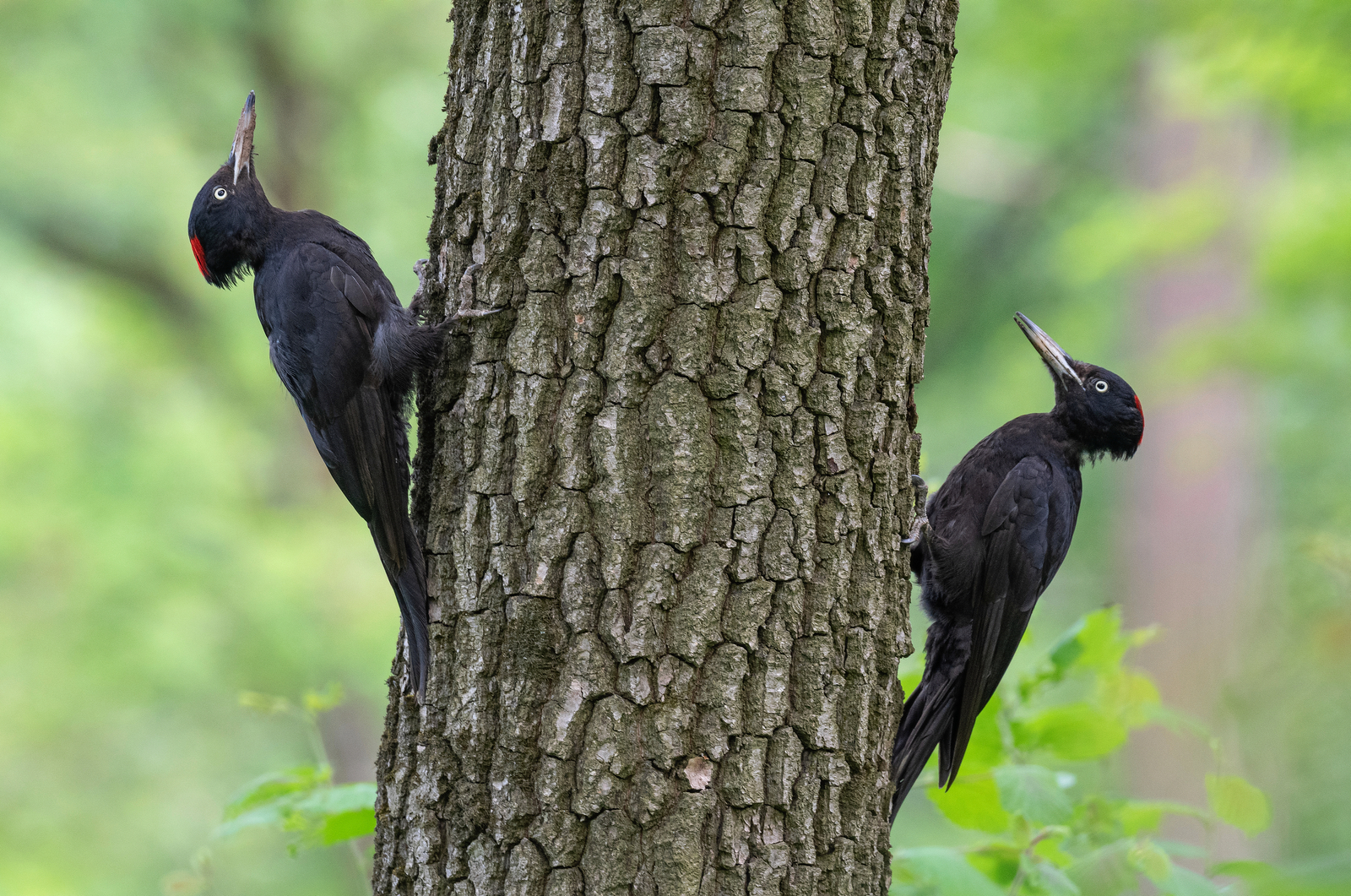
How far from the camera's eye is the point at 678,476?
174 centimetres

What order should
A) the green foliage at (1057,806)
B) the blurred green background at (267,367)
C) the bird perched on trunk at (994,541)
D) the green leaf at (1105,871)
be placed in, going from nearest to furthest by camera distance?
the green leaf at (1105,871) < the green foliage at (1057,806) < the bird perched on trunk at (994,541) < the blurred green background at (267,367)

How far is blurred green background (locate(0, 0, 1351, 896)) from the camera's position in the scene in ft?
22.5

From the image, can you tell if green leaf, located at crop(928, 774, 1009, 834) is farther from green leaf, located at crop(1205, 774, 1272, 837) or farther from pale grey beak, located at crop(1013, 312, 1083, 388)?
pale grey beak, located at crop(1013, 312, 1083, 388)

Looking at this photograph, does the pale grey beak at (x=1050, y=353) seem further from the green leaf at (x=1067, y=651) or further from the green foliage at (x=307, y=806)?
the green foliage at (x=307, y=806)

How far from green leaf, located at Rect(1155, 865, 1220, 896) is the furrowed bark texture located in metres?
0.51

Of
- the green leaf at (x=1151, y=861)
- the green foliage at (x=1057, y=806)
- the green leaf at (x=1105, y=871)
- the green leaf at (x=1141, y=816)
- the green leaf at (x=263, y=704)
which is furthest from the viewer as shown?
the green leaf at (x=263, y=704)

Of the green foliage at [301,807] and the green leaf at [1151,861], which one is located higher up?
the green foliage at [301,807]

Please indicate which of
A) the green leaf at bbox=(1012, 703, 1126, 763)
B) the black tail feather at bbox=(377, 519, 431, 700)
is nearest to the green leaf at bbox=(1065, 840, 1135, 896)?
the green leaf at bbox=(1012, 703, 1126, 763)

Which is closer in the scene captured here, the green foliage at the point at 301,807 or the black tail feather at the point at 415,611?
the black tail feather at the point at 415,611

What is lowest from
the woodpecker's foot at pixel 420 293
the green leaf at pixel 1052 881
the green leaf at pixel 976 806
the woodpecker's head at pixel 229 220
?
the green leaf at pixel 1052 881

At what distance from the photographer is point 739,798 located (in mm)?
1702

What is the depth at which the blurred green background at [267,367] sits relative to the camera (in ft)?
22.5

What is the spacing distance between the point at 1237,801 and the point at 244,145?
2977 millimetres

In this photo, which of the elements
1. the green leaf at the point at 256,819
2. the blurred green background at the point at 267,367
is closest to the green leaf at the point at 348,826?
the green leaf at the point at 256,819
